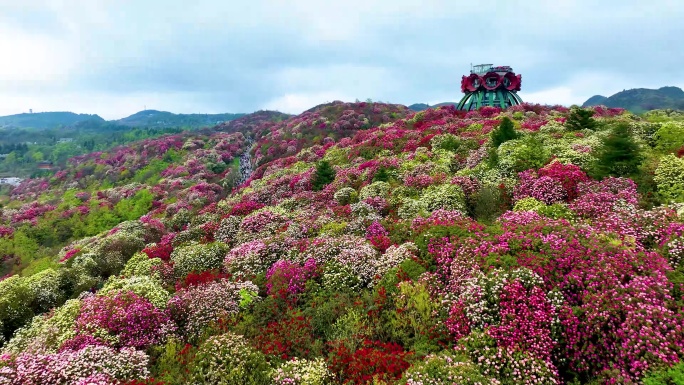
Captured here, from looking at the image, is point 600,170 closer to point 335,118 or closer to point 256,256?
point 256,256

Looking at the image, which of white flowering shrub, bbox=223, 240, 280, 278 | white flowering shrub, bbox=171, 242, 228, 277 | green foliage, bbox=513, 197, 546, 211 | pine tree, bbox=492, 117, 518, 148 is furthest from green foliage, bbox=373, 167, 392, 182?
white flowering shrub, bbox=171, 242, 228, 277

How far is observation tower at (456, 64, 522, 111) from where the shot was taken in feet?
179

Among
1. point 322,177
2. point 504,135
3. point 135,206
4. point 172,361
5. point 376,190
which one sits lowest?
point 135,206

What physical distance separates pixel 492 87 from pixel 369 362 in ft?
176

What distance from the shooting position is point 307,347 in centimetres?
1097

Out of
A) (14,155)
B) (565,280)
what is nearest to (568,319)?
(565,280)

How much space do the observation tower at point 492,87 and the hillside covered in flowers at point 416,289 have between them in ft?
103

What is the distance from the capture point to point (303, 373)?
956 centimetres

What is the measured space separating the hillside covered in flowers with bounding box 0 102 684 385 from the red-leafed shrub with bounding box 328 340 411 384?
0.19ft

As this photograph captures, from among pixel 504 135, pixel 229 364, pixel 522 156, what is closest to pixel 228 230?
pixel 229 364

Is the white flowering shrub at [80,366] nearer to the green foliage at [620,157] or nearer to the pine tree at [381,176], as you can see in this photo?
the pine tree at [381,176]

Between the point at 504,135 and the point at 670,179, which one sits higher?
the point at 504,135

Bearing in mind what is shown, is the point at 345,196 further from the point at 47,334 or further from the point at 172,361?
the point at 47,334

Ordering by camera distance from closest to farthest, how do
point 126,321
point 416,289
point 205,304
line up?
point 416,289 → point 126,321 → point 205,304
